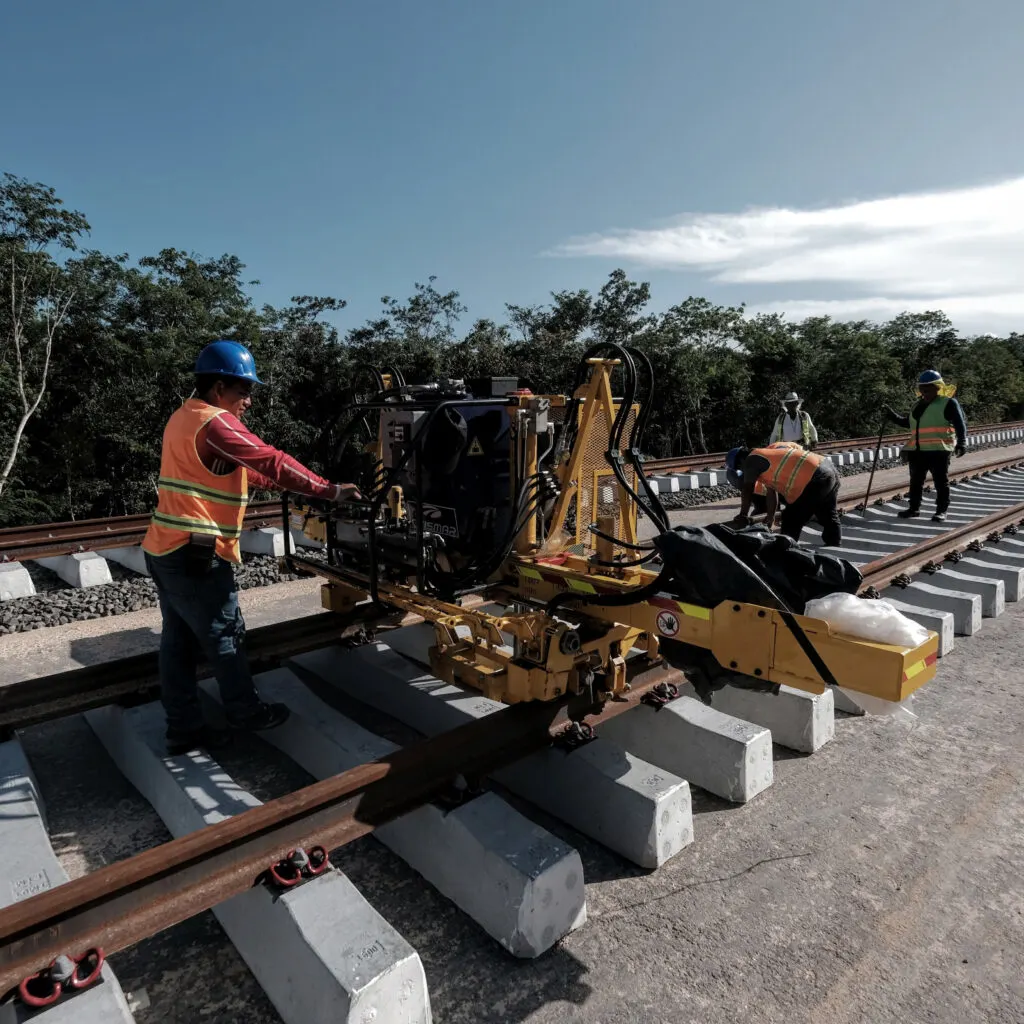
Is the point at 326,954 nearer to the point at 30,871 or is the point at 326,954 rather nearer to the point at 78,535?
the point at 30,871

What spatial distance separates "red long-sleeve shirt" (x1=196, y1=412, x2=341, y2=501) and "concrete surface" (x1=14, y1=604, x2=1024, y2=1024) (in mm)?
1488

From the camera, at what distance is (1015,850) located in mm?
2992

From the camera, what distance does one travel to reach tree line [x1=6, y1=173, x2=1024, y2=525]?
18.2 meters

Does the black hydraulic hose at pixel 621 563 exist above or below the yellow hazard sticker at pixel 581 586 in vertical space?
above

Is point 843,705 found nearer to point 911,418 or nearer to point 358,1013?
point 358,1013

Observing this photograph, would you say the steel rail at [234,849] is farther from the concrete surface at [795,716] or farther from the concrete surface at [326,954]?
the concrete surface at [795,716]

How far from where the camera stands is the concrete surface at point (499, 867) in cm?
243


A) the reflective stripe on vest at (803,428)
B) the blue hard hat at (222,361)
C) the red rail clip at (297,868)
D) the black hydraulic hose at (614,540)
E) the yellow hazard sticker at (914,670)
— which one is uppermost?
the blue hard hat at (222,361)

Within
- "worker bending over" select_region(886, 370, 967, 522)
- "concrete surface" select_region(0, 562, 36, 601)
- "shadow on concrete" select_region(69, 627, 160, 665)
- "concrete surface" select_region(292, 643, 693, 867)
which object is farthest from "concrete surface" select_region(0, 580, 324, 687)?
"worker bending over" select_region(886, 370, 967, 522)

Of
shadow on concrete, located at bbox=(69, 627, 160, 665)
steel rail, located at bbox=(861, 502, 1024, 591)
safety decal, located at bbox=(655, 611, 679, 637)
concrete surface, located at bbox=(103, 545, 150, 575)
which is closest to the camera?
safety decal, located at bbox=(655, 611, 679, 637)

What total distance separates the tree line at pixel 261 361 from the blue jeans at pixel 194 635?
806 cm

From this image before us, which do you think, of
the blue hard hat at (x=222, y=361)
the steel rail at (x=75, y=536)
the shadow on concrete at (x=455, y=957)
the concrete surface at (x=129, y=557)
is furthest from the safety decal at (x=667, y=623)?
the steel rail at (x=75, y=536)

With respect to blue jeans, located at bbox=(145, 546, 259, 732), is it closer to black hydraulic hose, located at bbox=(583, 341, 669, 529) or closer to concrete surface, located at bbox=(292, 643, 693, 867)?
concrete surface, located at bbox=(292, 643, 693, 867)

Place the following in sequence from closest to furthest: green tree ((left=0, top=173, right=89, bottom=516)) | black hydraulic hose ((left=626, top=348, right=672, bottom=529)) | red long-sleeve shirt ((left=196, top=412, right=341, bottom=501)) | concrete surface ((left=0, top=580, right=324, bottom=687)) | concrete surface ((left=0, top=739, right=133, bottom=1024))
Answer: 1. concrete surface ((left=0, top=739, right=133, bottom=1024))
2. red long-sleeve shirt ((left=196, top=412, right=341, bottom=501))
3. black hydraulic hose ((left=626, top=348, right=672, bottom=529))
4. concrete surface ((left=0, top=580, right=324, bottom=687))
5. green tree ((left=0, top=173, right=89, bottom=516))
